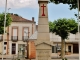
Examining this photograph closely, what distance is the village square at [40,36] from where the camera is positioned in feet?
52.1

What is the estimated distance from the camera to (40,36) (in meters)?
15.9

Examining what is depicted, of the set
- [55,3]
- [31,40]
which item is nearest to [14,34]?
[31,40]

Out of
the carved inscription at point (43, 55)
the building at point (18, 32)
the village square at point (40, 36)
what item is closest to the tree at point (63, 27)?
the village square at point (40, 36)

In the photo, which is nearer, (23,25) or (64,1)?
(64,1)

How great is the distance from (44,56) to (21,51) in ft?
60.1

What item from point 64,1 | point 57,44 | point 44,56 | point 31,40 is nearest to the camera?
point 44,56

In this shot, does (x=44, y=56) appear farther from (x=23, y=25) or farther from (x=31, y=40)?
(x=23, y=25)

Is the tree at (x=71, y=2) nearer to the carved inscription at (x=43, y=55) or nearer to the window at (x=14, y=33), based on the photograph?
the carved inscription at (x=43, y=55)

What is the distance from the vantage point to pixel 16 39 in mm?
60000

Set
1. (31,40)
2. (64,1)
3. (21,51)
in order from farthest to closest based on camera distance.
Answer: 1. (31,40)
2. (21,51)
3. (64,1)

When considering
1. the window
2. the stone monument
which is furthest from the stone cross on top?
the window

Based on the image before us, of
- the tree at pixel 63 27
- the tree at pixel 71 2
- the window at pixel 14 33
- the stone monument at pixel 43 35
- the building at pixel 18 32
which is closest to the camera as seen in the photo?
the stone monument at pixel 43 35

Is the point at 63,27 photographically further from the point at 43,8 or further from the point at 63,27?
the point at 43,8

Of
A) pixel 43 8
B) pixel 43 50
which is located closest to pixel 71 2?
pixel 43 8
